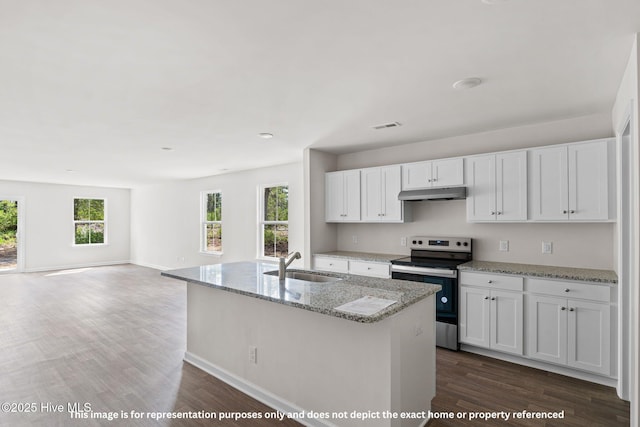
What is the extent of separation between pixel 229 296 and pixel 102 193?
9.06 meters

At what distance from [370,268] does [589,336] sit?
7.08 ft

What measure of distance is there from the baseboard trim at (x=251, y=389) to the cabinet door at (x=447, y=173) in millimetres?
2772

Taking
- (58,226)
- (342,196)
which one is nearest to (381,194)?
(342,196)

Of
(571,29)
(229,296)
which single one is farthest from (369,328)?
(571,29)

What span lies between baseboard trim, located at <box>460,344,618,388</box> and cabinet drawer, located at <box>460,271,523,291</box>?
0.68 meters

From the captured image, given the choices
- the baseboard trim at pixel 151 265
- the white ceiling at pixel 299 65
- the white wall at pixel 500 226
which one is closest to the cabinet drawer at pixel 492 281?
the white wall at pixel 500 226

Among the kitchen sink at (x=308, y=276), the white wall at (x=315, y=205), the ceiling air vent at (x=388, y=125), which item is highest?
the ceiling air vent at (x=388, y=125)

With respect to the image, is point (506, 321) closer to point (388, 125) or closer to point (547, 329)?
point (547, 329)

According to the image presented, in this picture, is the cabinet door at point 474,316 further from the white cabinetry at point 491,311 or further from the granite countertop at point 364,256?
the granite countertop at point 364,256

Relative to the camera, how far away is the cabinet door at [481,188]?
366cm

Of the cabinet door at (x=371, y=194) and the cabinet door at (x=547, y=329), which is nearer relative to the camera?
the cabinet door at (x=547, y=329)

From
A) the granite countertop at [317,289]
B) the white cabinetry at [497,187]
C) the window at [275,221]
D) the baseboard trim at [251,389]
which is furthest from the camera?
the window at [275,221]

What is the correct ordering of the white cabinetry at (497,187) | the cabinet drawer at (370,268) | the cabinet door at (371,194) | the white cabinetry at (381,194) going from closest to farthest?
the white cabinetry at (497,187) → the cabinet drawer at (370,268) → the white cabinetry at (381,194) → the cabinet door at (371,194)

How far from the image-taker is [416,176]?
4.18 meters
